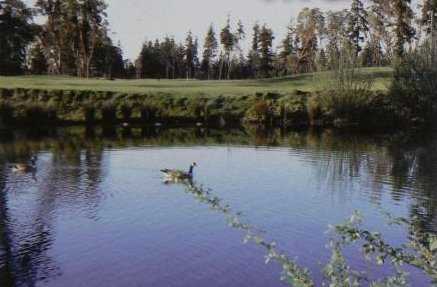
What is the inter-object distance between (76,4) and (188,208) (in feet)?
275

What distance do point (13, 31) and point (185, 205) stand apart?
264 ft

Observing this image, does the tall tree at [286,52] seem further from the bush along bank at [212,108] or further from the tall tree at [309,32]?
the bush along bank at [212,108]

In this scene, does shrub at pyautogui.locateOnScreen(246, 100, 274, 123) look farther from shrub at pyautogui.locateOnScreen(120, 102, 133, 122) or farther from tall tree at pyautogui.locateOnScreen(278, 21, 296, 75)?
tall tree at pyautogui.locateOnScreen(278, 21, 296, 75)

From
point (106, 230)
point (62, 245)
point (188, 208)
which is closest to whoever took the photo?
point (62, 245)

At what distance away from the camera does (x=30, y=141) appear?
159 ft

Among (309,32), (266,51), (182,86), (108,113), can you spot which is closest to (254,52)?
(266,51)

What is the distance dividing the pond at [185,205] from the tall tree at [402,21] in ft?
203

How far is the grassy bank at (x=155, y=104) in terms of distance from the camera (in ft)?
211

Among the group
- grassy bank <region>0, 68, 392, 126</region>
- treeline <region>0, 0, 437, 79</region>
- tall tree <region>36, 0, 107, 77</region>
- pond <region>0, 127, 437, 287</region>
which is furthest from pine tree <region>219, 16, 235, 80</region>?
pond <region>0, 127, 437, 287</region>

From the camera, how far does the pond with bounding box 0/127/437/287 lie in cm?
1870

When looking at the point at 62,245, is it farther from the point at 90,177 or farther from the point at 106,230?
the point at 90,177

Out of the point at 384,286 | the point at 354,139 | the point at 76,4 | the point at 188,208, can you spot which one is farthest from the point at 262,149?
the point at 76,4

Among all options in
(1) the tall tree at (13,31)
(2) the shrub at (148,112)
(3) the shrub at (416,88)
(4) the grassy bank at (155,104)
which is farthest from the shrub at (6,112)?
(3) the shrub at (416,88)

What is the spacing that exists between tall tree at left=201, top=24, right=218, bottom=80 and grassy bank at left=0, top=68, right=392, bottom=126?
184ft
